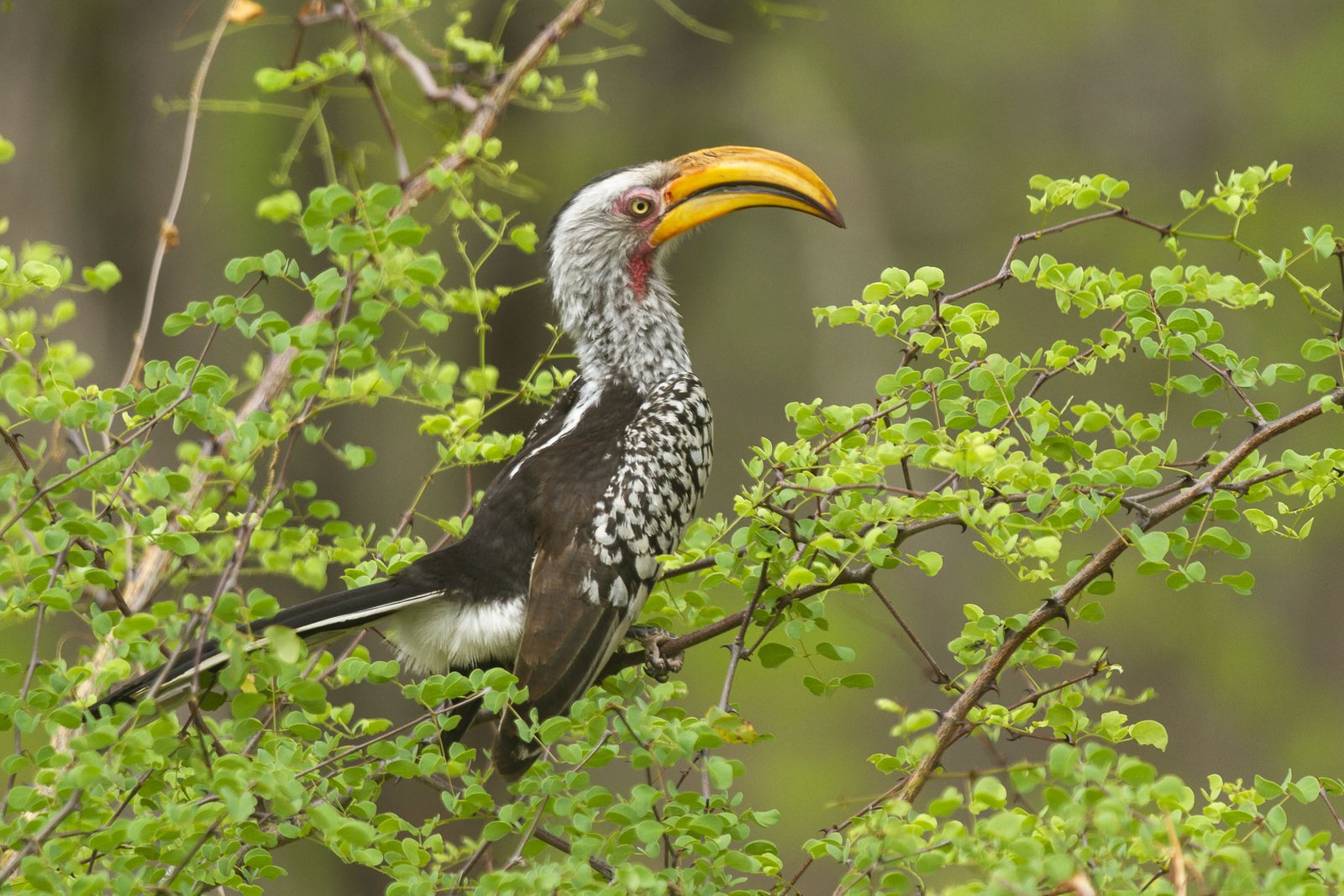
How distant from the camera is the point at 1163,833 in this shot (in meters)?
1.55

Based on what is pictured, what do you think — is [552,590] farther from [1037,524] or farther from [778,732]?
[778,732]

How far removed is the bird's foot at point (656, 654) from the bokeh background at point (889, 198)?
3.22 metres

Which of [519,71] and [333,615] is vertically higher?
[519,71]

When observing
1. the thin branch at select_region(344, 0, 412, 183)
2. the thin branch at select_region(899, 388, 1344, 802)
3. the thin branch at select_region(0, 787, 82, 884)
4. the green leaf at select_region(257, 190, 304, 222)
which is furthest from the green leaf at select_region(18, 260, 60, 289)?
the thin branch at select_region(899, 388, 1344, 802)

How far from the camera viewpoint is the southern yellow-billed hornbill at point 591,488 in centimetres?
300

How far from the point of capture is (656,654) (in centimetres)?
299

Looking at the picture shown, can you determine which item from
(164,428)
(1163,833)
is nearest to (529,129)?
(164,428)

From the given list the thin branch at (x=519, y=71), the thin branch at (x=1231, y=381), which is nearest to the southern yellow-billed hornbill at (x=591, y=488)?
the thin branch at (x=519, y=71)

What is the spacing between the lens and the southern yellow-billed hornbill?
3002 millimetres

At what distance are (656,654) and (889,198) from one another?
6955 mm

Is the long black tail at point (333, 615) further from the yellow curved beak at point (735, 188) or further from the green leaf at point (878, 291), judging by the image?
the yellow curved beak at point (735, 188)

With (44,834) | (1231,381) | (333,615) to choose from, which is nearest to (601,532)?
(333,615)

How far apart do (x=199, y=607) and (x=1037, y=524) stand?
115 cm

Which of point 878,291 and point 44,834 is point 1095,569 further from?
point 44,834
